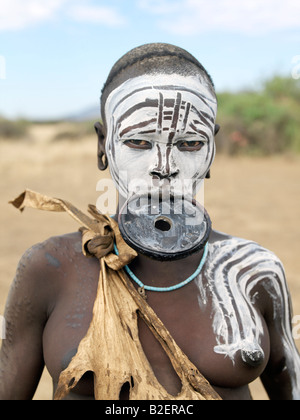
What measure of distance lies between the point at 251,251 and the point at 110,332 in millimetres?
656

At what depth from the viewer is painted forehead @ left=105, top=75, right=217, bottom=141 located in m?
1.77

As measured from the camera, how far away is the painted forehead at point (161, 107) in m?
1.77

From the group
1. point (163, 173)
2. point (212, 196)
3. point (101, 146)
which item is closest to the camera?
point (163, 173)

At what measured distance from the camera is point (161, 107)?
1.76m

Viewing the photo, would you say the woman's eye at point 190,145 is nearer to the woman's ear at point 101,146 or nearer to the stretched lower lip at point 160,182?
the stretched lower lip at point 160,182

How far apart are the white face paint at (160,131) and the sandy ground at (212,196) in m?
3.00

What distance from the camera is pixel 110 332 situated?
1.73 metres

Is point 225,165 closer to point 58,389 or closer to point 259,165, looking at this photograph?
point 259,165

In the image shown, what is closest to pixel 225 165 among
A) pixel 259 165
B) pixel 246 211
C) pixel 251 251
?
pixel 259 165

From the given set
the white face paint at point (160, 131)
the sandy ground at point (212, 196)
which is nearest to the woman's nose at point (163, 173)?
the white face paint at point (160, 131)

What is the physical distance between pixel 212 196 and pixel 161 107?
10.2m

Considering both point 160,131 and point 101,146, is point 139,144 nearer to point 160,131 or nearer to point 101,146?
point 160,131

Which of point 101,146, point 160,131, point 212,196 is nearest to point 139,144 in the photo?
point 160,131

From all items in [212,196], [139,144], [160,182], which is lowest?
[160,182]
